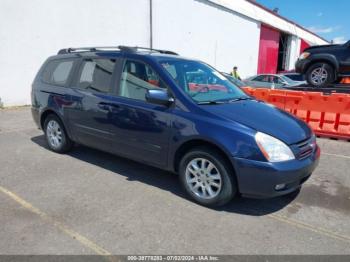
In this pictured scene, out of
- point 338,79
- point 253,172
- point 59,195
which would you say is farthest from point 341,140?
point 59,195

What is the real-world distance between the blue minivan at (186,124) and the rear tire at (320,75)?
4798 millimetres

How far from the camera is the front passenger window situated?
14.0 feet

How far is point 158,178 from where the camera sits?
4.82m

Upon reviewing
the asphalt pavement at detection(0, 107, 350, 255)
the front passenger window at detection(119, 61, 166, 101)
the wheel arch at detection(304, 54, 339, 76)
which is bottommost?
the asphalt pavement at detection(0, 107, 350, 255)

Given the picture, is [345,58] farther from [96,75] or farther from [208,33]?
[208,33]

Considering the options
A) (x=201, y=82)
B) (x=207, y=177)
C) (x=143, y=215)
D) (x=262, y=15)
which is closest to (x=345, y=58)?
(x=201, y=82)

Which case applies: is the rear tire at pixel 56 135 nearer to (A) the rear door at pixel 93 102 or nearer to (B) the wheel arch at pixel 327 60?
(A) the rear door at pixel 93 102

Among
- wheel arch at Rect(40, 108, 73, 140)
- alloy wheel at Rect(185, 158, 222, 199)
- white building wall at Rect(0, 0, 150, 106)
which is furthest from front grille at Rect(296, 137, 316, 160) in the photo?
white building wall at Rect(0, 0, 150, 106)

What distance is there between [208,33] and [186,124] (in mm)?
17785

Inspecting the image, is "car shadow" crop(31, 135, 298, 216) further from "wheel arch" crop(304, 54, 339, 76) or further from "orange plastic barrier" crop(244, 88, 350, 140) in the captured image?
"wheel arch" crop(304, 54, 339, 76)

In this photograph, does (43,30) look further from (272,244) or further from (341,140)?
(272,244)

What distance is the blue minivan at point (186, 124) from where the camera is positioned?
354 centimetres

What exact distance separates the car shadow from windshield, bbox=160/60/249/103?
1.26 meters

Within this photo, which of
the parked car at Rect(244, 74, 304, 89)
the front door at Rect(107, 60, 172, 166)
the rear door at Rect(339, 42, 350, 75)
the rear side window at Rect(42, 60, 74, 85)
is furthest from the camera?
the parked car at Rect(244, 74, 304, 89)
